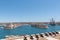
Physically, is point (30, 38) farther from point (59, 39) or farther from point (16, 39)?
point (59, 39)

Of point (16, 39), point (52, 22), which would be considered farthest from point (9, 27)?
point (16, 39)

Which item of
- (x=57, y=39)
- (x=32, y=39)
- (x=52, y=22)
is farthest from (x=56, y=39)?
(x=52, y=22)

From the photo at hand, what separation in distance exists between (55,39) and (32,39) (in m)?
3.12

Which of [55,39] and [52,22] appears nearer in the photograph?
[55,39]

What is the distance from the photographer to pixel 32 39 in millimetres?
17562

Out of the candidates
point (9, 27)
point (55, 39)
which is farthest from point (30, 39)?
point (9, 27)

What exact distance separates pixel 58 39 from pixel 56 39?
0.27 meters

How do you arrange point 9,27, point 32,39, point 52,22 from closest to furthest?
point 32,39 < point 9,27 < point 52,22

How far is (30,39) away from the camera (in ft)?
57.8

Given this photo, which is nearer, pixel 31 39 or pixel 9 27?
pixel 31 39

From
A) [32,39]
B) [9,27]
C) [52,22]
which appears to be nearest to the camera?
[32,39]

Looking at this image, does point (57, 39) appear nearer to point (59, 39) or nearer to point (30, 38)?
point (59, 39)

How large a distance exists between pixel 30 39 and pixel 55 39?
3.36 meters

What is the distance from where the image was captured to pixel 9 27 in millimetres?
114188
